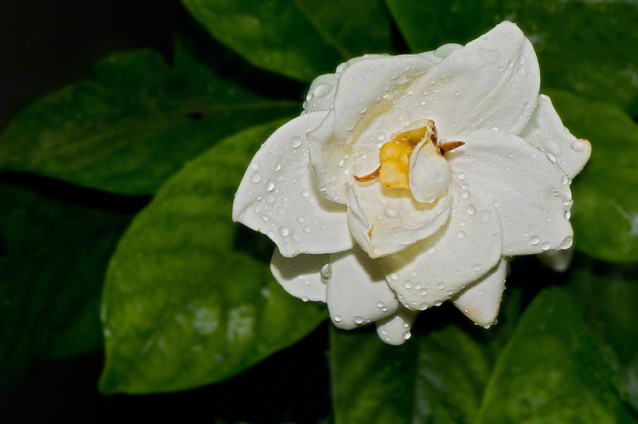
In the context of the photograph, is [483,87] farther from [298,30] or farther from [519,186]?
[298,30]

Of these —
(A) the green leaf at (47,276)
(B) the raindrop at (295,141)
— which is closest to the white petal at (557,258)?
(B) the raindrop at (295,141)

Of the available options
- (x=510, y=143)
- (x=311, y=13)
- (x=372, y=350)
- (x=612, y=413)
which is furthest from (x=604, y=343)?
(x=311, y=13)

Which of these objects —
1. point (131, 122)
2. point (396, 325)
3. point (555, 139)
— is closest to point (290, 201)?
point (396, 325)

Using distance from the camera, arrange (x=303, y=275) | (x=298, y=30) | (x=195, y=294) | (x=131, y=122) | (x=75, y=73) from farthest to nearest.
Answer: (x=75, y=73) < (x=131, y=122) < (x=298, y=30) < (x=195, y=294) < (x=303, y=275)

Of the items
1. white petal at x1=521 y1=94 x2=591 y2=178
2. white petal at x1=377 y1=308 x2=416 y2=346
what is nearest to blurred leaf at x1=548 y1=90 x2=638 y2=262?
white petal at x1=521 y1=94 x2=591 y2=178

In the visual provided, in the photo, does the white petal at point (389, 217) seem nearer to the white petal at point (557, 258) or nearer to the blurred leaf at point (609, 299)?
the white petal at point (557, 258)

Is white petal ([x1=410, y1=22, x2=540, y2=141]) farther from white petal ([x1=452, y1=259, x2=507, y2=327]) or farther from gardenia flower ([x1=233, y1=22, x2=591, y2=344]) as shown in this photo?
white petal ([x1=452, y1=259, x2=507, y2=327])
